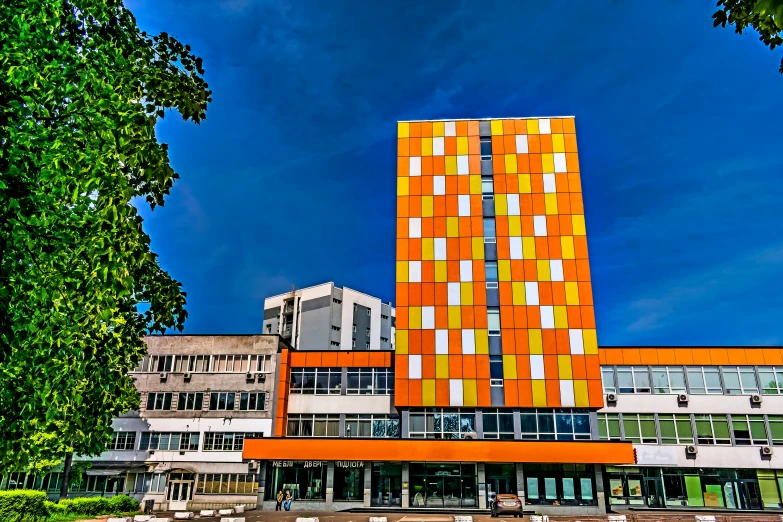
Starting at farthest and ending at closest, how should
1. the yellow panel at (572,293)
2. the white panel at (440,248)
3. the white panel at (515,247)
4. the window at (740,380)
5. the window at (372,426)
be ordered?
the white panel at (440,248), the white panel at (515,247), the window at (372,426), the window at (740,380), the yellow panel at (572,293)

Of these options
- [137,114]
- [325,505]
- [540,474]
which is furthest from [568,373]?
[137,114]

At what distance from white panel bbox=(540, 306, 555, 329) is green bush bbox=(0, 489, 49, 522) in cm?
3759

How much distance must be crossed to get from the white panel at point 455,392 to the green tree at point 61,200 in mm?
41335

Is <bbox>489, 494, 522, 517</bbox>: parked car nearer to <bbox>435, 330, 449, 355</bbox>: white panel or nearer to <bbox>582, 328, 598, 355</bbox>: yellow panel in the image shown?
<bbox>435, 330, 449, 355</bbox>: white panel

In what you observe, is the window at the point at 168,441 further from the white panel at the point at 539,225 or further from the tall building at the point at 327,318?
the tall building at the point at 327,318

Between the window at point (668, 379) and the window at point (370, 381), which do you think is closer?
the window at point (668, 379)

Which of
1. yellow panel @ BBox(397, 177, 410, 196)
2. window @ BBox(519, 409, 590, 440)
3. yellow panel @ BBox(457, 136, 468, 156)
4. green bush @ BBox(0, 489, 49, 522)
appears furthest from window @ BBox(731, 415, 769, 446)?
green bush @ BBox(0, 489, 49, 522)

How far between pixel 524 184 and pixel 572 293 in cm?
1112

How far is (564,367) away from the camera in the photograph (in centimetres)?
4778

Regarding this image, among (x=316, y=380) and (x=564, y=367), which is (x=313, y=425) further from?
(x=564, y=367)

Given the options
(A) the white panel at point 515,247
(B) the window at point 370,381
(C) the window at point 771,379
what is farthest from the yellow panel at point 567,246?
(C) the window at point 771,379

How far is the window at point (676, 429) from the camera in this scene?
1973 inches

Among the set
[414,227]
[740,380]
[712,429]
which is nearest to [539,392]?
[712,429]

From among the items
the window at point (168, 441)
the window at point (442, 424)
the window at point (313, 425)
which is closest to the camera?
the window at point (442, 424)
